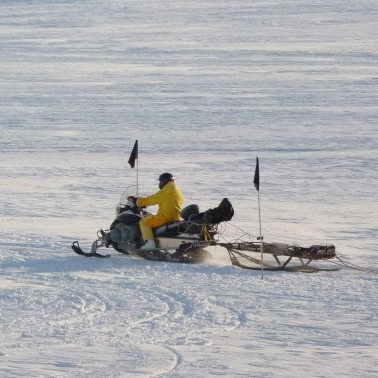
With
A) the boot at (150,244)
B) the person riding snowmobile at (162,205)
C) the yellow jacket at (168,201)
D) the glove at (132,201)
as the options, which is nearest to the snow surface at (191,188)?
the boot at (150,244)

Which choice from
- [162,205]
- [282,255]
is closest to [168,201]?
[162,205]

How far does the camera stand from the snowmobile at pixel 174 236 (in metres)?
10.7

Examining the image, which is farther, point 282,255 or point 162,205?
point 162,205

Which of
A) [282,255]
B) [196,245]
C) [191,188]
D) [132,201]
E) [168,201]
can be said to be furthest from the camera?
[191,188]

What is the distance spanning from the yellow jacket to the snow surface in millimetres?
540

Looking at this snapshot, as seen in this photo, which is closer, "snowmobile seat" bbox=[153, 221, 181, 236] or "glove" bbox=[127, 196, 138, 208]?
"snowmobile seat" bbox=[153, 221, 181, 236]

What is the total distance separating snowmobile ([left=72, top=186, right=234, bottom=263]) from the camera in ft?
35.0

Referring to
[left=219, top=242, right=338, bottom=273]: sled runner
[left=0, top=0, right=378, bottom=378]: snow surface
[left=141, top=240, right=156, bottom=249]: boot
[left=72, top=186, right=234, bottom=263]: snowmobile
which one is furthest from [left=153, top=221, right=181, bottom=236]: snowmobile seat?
[left=219, top=242, right=338, bottom=273]: sled runner

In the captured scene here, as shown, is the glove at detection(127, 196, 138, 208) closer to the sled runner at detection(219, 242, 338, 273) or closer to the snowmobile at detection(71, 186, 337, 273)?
the snowmobile at detection(71, 186, 337, 273)

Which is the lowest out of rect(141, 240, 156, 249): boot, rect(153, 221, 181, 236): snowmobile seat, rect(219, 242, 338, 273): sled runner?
rect(219, 242, 338, 273): sled runner

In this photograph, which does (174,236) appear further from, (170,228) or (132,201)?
(132,201)

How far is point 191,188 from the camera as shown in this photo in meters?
15.6

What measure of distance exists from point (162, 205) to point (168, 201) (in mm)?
72

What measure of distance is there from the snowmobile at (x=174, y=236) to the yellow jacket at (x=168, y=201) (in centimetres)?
9
